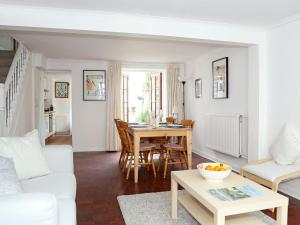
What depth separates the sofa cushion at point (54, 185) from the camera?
2.08 metres

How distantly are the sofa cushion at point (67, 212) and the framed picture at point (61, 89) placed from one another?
8529 millimetres

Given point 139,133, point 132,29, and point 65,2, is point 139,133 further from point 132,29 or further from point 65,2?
point 65,2

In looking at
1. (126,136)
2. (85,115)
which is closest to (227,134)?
(126,136)

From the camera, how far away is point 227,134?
452 centimetres

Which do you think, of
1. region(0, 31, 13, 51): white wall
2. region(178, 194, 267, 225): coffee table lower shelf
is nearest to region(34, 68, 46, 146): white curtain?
region(0, 31, 13, 51): white wall

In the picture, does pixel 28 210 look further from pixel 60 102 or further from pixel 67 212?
pixel 60 102

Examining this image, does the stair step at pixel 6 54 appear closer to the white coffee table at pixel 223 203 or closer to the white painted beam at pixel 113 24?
the white painted beam at pixel 113 24

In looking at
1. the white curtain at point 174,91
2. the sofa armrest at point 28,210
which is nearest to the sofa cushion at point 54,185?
the sofa armrest at point 28,210

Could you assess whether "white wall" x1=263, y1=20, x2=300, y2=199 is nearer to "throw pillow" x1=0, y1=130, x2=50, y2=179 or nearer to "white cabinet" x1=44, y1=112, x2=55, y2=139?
"throw pillow" x1=0, y1=130, x2=50, y2=179

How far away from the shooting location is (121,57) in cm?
586

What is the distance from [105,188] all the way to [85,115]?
3.13 meters

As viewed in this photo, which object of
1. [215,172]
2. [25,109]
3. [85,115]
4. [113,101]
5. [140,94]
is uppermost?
[140,94]

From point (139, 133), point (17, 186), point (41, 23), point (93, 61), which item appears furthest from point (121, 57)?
point (17, 186)

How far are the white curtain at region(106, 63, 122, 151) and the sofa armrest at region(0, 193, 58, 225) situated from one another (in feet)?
16.6
